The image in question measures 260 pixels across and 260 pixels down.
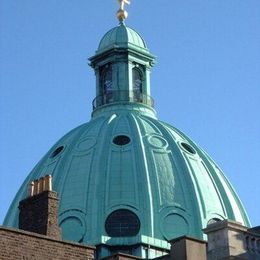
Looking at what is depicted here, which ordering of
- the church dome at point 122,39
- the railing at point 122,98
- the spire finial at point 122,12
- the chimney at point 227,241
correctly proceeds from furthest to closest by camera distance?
the spire finial at point 122,12 → the church dome at point 122,39 → the railing at point 122,98 → the chimney at point 227,241

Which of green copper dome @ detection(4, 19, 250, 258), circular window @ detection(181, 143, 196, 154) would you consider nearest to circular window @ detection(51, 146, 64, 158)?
green copper dome @ detection(4, 19, 250, 258)

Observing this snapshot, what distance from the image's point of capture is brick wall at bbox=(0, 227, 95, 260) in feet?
107

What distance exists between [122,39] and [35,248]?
56.0 metres

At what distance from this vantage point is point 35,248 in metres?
33.3

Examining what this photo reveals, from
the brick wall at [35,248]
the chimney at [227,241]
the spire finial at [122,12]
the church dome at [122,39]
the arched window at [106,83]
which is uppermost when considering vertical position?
the spire finial at [122,12]

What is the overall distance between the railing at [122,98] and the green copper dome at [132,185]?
7.61 ft

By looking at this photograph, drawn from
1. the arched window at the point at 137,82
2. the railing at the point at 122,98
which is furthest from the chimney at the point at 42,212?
the arched window at the point at 137,82

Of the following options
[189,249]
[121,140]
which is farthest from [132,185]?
[189,249]

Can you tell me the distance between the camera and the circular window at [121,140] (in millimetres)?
77375

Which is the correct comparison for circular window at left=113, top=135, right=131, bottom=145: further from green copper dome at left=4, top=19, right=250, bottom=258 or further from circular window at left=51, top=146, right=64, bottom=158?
circular window at left=51, top=146, right=64, bottom=158

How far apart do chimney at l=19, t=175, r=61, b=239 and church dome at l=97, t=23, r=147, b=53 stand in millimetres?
50864

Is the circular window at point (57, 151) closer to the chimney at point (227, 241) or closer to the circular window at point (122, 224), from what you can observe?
the circular window at point (122, 224)

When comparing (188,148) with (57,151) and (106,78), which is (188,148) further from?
(106,78)

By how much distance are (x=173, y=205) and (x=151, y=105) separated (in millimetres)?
15434
